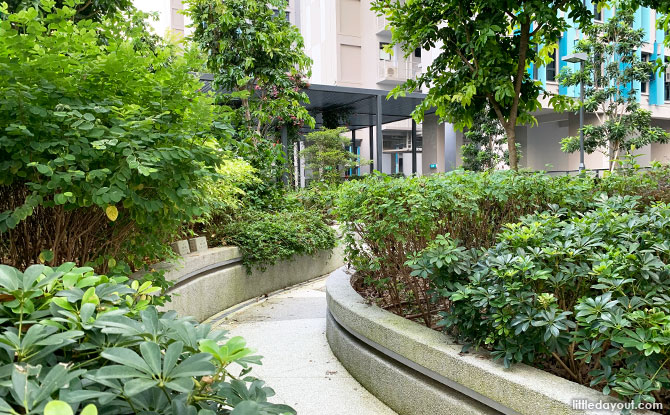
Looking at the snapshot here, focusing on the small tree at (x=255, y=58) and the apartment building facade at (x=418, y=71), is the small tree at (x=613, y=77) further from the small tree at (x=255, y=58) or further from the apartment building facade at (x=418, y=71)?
the small tree at (x=255, y=58)

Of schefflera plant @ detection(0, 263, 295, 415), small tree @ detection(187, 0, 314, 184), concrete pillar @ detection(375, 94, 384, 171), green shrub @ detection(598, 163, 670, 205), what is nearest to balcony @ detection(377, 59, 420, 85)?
concrete pillar @ detection(375, 94, 384, 171)

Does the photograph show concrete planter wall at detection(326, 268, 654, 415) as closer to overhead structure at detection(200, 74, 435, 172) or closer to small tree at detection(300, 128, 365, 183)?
overhead structure at detection(200, 74, 435, 172)

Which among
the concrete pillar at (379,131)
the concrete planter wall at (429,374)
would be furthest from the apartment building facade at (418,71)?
the concrete planter wall at (429,374)

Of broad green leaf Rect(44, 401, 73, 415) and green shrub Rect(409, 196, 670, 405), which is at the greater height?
broad green leaf Rect(44, 401, 73, 415)

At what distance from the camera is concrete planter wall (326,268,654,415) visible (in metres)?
2.13

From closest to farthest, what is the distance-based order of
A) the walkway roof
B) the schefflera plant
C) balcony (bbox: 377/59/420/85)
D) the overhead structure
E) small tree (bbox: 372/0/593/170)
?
the schefflera plant
small tree (bbox: 372/0/593/170)
the walkway roof
the overhead structure
balcony (bbox: 377/59/420/85)

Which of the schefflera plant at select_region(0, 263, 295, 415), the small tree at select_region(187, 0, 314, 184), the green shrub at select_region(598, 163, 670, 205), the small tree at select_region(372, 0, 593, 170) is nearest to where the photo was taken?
the schefflera plant at select_region(0, 263, 295, 415)

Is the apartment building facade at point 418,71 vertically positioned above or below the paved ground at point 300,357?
above

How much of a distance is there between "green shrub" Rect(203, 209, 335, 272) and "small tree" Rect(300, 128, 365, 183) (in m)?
9.86

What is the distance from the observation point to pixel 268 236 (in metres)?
6.57

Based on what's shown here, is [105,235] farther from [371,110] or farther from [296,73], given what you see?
[371,110]

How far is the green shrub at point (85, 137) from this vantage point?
233 cm

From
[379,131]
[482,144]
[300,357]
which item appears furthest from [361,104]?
[300,357]

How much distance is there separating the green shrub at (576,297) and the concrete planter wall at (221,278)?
2.76m
